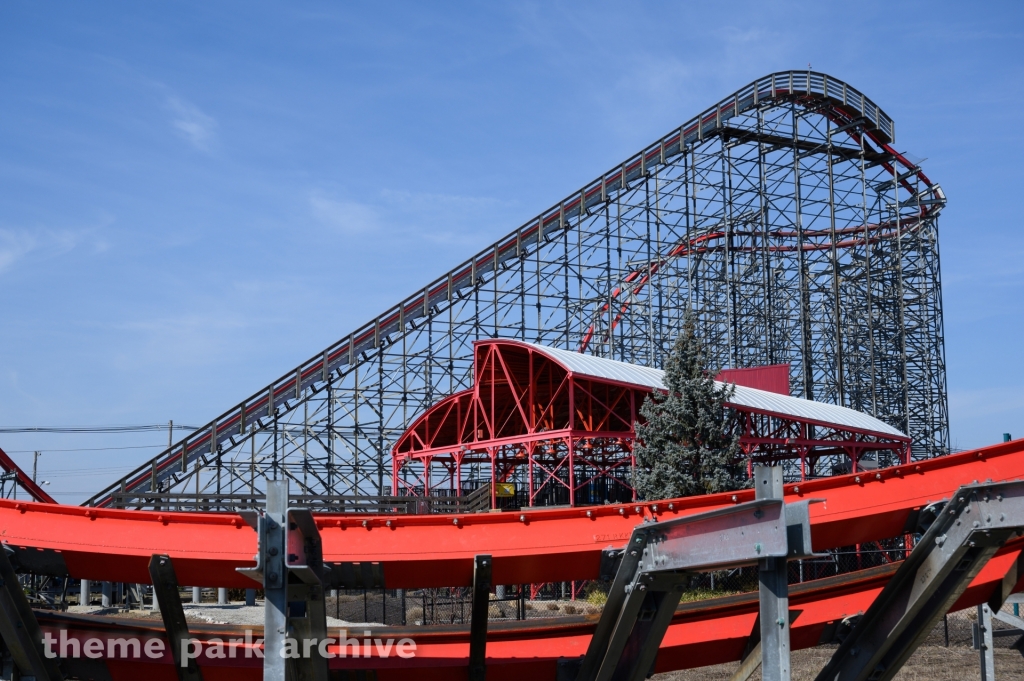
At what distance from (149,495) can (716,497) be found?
1174 cm

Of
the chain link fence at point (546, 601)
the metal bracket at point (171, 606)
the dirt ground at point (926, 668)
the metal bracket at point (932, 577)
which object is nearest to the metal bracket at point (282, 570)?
the metal bracket at point (171, 606)

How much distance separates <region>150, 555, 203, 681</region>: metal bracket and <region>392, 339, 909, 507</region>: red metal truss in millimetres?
13591

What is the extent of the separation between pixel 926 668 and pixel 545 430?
11951 mm

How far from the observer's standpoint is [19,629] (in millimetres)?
6117

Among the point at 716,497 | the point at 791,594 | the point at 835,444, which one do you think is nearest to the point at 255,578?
the point at 716,497

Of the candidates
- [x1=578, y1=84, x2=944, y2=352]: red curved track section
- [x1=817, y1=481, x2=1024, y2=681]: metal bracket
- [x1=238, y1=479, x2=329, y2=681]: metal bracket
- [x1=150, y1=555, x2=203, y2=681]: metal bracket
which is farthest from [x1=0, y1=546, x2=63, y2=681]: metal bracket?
[x1=578, y1=84, x2=944, y2=352]: red curved track section

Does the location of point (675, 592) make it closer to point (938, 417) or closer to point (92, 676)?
point (92, 676)

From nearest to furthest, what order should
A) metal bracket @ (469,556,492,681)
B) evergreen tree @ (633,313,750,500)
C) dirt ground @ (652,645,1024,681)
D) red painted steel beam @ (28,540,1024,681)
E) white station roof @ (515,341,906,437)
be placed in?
metal bracket @ (469,556,492,681) < red painted steel beam @ (28,540,1024,681) < dirt ground @ (652,645,1024,681) < evergreen tree @ (633,313,750,500) < white station roof @ (515,341,906,437)

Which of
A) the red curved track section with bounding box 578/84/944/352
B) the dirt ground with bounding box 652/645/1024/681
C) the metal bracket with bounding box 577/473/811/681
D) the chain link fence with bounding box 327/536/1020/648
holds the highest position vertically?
the red curved track section with bounding box 578/84/944/352

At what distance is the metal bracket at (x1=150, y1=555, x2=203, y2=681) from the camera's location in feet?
20.6

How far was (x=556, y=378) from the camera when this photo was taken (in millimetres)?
23969

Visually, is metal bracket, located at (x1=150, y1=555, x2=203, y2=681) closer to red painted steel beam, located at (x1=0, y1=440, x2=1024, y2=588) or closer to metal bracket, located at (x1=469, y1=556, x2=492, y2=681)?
red painted steel beam, located at (x1=0, y1=440, x2=1024, y2=588)

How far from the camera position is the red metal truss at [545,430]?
70.5ft

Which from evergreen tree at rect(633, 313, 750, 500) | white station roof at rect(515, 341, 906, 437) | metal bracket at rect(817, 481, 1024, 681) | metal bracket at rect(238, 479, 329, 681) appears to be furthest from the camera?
white station roof at rect(515, 341, 906, 437)
